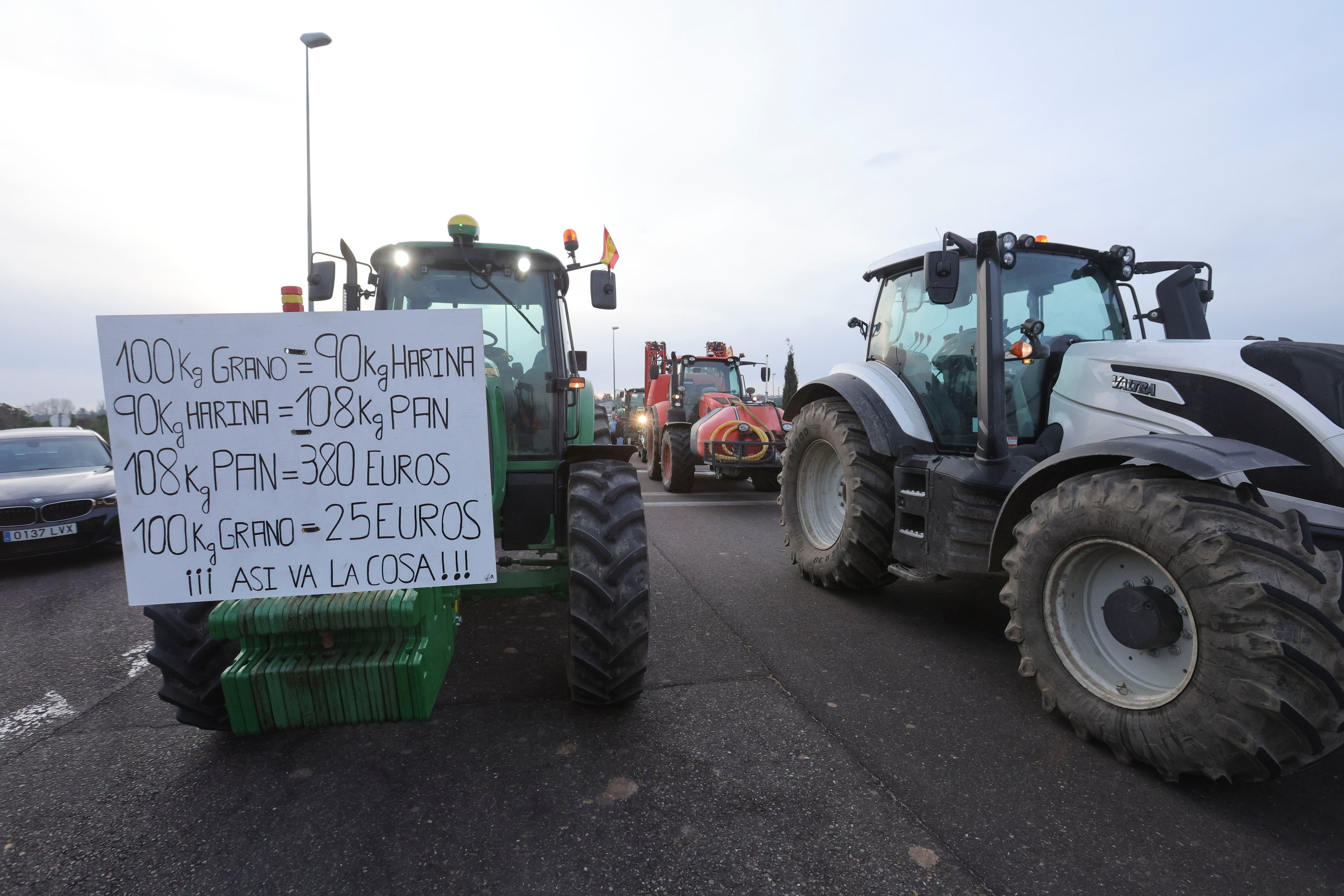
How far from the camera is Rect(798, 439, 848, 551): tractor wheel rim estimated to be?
193 inches

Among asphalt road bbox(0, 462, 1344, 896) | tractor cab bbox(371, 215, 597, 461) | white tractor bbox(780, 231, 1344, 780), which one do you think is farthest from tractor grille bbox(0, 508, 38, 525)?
white tractor bbox(780, 231, 1344, 780)

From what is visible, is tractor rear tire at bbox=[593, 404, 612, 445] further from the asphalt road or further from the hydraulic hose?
the hydraulic hose

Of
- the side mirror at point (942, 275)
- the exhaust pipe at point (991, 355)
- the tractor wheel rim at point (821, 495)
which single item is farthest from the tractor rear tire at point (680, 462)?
the side mirror at point (942, 275)

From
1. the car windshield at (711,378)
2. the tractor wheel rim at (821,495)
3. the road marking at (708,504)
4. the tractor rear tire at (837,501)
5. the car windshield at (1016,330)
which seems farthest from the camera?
the car windshield at (711,378)

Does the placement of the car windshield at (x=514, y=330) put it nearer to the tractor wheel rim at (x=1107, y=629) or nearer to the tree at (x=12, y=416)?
the tractor wheel rim at (x=1107, y=629)

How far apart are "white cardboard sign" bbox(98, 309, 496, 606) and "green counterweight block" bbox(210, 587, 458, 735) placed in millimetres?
145

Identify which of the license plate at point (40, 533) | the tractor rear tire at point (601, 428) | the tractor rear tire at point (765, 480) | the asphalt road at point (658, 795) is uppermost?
the tractor rear tire at point (601, 428)

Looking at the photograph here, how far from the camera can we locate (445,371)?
7.55ft

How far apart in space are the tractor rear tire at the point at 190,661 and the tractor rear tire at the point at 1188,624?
3305mm

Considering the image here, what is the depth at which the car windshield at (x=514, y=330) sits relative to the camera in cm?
338

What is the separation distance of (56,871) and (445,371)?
1.91 meters

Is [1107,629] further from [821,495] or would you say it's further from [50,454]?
[50,454]

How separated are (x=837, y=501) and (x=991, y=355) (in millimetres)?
1908

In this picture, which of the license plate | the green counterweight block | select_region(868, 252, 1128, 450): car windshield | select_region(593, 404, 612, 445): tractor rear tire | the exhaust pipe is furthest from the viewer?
the license plate
